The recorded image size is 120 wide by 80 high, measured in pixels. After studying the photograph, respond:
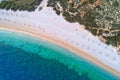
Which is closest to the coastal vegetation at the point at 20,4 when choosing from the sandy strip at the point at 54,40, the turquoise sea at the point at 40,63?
the sandy strip at the point at 54,40

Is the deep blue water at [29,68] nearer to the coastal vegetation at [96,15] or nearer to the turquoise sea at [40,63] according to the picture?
the turquoise sea at [40,63]

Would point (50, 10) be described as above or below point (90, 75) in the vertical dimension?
above

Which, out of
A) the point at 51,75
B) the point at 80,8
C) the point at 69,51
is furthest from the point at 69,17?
the point at 51,75

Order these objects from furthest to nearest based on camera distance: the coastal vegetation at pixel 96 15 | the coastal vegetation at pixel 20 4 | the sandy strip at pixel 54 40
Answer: the coastal vegetation at pixel 20 4 → the coastal vegetation at pixel 96 15 → the sandy strip at pixel 54 40

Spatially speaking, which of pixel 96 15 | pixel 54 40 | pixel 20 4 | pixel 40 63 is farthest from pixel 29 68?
pixel 20 4

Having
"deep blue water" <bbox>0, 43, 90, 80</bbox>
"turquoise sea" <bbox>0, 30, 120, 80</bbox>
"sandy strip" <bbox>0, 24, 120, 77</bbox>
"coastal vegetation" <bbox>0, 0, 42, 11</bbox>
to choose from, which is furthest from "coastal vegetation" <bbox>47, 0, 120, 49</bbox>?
"deep blue water" <bbox>0, 43, 90, 80</bbox>

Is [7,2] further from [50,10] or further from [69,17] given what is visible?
[69,17]

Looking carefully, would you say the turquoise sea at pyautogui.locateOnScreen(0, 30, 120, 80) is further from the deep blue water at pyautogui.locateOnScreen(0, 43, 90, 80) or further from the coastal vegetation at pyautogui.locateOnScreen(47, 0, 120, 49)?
the coastal vegetation at pyautogui.locateOnScreen(47, 0, 120, 49)
